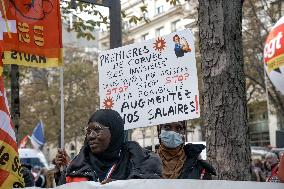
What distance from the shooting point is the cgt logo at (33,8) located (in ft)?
16.5

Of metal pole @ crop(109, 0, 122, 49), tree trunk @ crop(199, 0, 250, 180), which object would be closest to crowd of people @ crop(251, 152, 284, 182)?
tree trunk @ crop(199, 0, 250, 180)

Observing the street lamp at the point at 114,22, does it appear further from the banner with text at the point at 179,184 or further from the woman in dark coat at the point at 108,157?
the banner with text at the point at 179,184

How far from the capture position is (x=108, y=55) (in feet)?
17.3

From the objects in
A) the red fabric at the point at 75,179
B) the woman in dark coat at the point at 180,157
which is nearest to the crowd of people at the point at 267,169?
the woman in dark coat at the point at 180,157

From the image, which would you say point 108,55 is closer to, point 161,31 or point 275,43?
point 275,43

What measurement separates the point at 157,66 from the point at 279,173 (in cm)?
230

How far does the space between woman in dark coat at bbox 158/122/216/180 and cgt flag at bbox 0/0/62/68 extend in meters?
1.31

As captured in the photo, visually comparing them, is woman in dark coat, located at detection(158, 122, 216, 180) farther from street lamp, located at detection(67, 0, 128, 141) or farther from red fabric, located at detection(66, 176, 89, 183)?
street lamp, located at detection(67, 0, 128, 141)

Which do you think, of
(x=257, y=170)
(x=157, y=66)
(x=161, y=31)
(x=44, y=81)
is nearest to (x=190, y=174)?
(x=157, y=66)

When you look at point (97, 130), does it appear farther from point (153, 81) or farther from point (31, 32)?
point (31, 32)

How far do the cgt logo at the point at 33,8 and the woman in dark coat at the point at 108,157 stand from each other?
196cm

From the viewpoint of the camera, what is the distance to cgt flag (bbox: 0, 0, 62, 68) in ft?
15.7

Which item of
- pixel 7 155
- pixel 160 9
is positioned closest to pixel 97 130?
pixel 7 155

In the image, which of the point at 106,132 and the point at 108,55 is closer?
the point at 106,132
